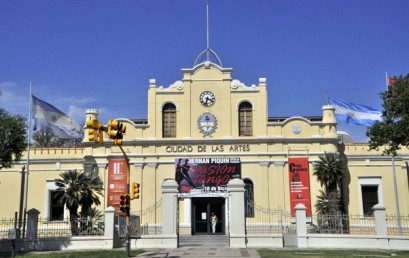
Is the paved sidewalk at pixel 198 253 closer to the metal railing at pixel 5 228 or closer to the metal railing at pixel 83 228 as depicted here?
the metal railing at pixel 83 228

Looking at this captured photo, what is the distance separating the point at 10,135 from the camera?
24.1 meters

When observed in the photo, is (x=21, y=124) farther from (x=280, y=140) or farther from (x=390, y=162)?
(x=390, y=162)

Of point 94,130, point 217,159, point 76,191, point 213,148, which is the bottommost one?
point 76,191

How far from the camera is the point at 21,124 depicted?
24516mm

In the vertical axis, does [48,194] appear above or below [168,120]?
below

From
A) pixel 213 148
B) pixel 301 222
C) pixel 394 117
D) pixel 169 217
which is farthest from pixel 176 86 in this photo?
pixel 394 117

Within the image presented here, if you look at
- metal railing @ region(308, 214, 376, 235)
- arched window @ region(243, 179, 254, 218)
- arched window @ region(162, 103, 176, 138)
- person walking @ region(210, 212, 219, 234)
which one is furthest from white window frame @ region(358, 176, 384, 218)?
arched window @ region(162, 103, 176, 138)

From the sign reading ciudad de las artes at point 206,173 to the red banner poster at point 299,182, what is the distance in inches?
146

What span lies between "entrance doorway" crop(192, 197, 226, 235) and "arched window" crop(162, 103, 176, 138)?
205 inches

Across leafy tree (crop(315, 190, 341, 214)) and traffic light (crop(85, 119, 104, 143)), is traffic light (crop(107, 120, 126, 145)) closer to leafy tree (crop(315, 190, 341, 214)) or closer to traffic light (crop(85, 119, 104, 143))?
traffic light (crop(85, 119, 104, 143))

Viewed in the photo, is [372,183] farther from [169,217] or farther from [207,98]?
[169,217]

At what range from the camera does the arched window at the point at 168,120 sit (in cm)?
3470

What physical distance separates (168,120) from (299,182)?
33.8ft

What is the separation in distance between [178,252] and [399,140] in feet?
37.1
